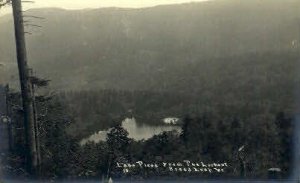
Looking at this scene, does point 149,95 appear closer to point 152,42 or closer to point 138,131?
point 138,131

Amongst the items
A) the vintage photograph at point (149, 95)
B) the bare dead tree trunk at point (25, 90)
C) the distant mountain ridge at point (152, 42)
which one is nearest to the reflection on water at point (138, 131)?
the vintage photograph at point (149, 95)

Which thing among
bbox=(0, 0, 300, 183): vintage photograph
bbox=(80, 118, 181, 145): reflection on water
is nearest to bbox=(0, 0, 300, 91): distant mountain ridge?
bbox=(0, 0, 300, 183): vintage photograph

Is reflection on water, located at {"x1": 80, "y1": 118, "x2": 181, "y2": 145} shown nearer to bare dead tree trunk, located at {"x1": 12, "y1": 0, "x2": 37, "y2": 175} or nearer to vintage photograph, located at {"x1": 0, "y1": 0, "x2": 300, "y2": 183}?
vintage photograph, located at {"x1": 0, "y1": 0, "x2": 300, "y2": 183}

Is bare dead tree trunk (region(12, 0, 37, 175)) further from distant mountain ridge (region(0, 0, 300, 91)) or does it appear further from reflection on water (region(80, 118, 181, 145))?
reflection on water (region(80, 118, 181, 145))

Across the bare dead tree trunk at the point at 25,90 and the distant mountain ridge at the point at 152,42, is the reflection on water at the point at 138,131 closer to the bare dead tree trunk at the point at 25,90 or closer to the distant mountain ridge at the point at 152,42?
the distant mountain ridge at the point at 152,42

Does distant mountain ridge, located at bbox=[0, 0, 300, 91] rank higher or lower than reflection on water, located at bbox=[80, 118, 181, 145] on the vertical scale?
higher

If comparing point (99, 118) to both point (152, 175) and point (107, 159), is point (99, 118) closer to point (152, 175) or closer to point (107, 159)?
point (107, 159)

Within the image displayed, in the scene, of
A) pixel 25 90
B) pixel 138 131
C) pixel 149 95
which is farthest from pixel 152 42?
pixel 25 90

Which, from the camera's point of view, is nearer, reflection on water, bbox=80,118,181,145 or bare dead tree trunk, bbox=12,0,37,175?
bare dead tree trunk, bbox=12,0,37,175
